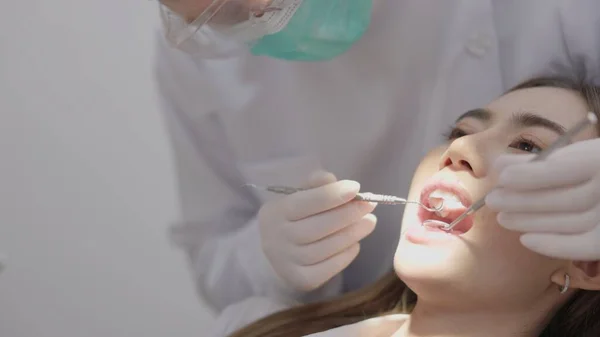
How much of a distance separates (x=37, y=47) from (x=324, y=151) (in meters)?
1.00

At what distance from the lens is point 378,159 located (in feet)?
4.38

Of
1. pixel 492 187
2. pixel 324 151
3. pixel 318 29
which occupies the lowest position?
pixel 492 187

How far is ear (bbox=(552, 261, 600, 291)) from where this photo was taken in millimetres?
943

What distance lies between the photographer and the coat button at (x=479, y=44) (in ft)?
3.92

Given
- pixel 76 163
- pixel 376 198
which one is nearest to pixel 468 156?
pixel 376 198

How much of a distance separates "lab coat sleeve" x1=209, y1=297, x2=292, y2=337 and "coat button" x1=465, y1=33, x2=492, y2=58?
1.91 ft

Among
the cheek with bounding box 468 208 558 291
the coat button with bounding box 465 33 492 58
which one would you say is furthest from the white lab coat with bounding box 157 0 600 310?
the cheek with bounding box 468 208 558 291

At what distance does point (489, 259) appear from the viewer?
3.12ft

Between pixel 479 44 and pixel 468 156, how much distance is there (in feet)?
1.04

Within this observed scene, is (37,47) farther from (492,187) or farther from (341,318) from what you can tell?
(492,187)

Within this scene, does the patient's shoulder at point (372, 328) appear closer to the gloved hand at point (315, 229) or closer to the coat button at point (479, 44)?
the gloved hand at point (315, 229)

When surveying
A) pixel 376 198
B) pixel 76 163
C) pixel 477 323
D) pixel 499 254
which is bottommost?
pixel 477 323

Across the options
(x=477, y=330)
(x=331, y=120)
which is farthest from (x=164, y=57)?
(x=477, y=330)

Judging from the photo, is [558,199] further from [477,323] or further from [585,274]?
[477,323]
